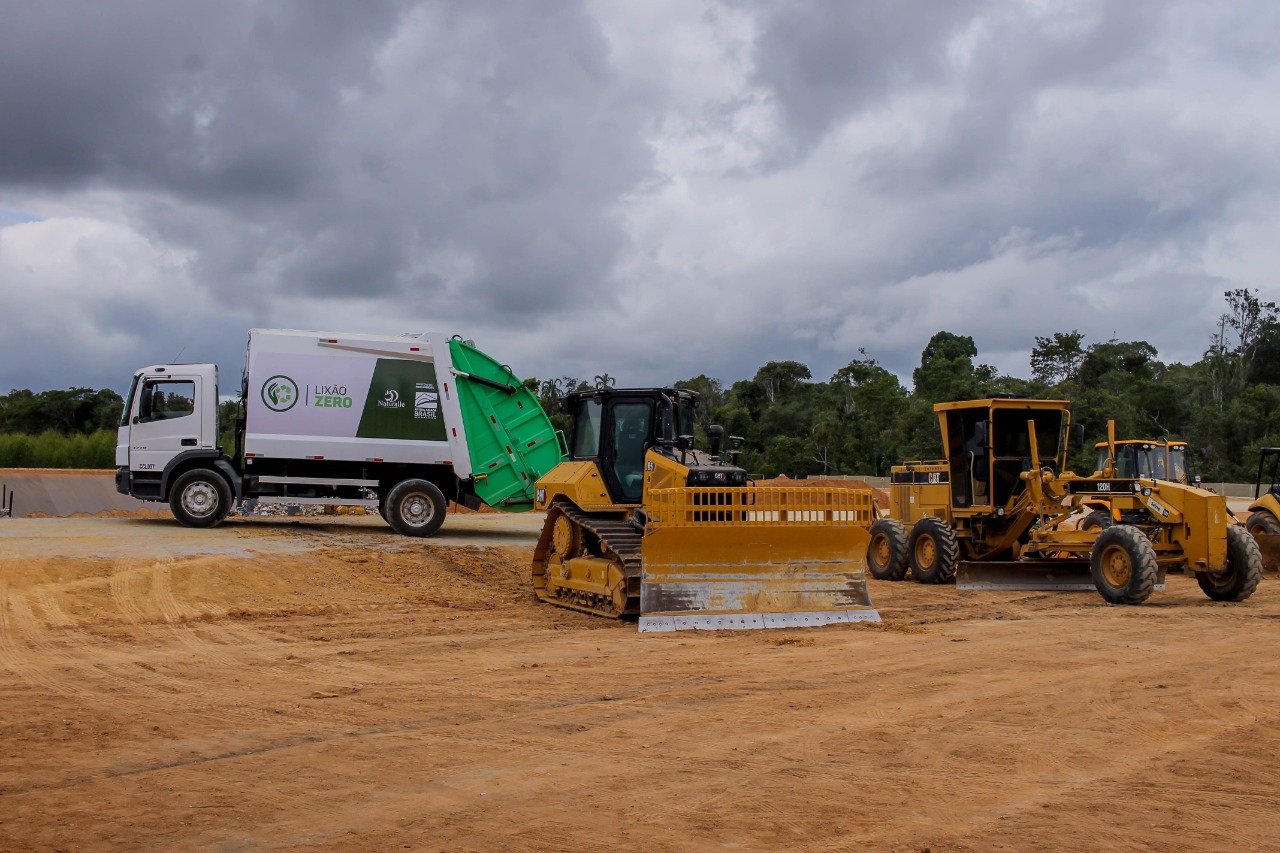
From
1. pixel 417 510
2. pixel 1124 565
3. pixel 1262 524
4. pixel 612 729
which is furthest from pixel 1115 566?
pixel 417 510

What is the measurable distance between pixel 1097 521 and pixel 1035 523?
100 centimetres

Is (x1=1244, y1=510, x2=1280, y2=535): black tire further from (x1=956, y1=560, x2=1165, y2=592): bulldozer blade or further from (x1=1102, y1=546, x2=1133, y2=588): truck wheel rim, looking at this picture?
(x1=1102, y1=546, x2=1133, y2=588): truck wheel rim

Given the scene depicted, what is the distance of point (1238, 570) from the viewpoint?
13.0 m

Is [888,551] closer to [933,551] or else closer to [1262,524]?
[933,551]

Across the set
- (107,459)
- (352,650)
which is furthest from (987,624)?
(107,459)

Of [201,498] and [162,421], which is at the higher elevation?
[162,421]

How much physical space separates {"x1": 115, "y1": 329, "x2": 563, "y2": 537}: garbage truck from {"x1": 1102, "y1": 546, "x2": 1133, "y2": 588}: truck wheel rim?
949 centimetres

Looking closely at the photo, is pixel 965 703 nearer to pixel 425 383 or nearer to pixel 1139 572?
pixel 1139 572

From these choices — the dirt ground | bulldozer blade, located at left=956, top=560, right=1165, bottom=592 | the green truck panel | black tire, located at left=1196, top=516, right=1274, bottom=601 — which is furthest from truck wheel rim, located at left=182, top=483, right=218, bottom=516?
black tire, located at left=1196, top=516, right=1274, bottom=601

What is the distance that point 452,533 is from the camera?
19594 mm

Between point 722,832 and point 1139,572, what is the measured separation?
9.34 metres

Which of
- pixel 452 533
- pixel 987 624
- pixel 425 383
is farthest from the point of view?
pixel 452 533

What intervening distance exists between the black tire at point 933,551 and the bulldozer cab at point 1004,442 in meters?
0.68

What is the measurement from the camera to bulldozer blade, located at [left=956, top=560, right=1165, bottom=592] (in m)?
14.5
